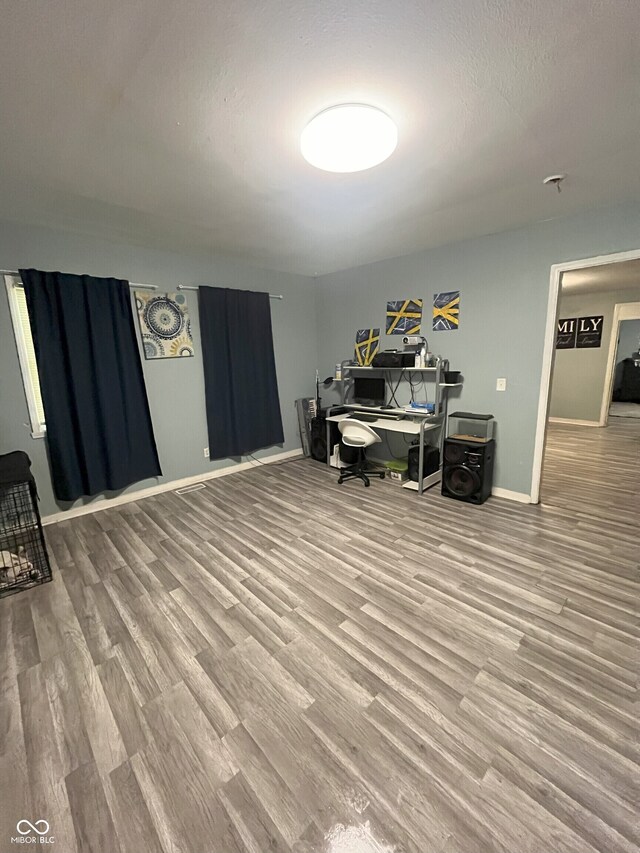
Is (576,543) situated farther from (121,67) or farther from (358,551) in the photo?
(121,67)

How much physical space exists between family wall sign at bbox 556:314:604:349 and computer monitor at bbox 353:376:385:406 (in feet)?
13.8

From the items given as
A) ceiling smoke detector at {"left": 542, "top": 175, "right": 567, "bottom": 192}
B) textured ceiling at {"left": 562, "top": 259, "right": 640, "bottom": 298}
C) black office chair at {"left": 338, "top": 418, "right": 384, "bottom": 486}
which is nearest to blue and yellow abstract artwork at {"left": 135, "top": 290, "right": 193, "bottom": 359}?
black office chair at {"left": 338, "top": 418, "right": 384, "bottom": 486}

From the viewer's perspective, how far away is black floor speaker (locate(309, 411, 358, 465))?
437 cm

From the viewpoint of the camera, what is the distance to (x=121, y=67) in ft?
4.24

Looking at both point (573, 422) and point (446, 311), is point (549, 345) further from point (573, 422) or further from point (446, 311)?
point (573, 422)

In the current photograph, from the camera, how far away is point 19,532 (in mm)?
2639

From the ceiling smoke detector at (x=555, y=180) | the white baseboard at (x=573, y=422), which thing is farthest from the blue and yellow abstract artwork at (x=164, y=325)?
the white baseboard at (x=573, y=422)

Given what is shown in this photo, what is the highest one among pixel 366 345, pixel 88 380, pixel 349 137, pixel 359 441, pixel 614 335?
pixel 349 137

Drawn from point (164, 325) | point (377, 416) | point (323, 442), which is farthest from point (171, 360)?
point (377, 416)

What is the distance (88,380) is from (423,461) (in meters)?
3.42

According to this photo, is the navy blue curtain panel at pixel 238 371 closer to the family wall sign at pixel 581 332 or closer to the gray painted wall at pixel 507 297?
the gray painted wall at pixel 507 297

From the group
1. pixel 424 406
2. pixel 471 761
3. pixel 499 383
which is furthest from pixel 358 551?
pixel 499 383

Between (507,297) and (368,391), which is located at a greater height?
(507,297)

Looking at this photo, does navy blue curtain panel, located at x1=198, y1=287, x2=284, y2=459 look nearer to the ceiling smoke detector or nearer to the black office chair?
the black office chair
